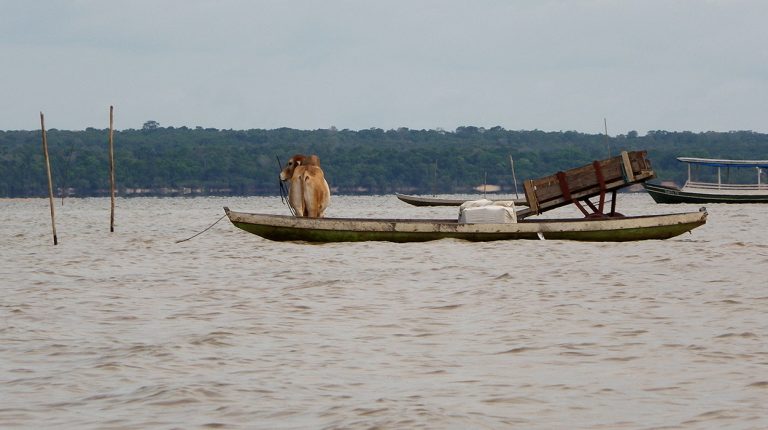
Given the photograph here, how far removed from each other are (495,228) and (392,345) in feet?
47.1

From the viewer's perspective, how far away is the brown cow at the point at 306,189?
2852 centimetres

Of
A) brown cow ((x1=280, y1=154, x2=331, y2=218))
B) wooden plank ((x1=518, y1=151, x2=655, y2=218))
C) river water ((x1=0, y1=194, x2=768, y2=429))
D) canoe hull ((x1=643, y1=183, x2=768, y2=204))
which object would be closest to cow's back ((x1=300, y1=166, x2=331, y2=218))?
brown cow ((x1=280, y1=154, x2=331, y2=218))

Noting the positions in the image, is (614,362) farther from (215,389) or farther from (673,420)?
(215,389)

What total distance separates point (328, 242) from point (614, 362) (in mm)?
16983

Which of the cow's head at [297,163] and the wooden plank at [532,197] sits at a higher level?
the cow's head at [297,163]

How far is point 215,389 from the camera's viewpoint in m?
8.84

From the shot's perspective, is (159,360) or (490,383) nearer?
(490,383)

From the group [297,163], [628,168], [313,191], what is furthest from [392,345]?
[297,163]

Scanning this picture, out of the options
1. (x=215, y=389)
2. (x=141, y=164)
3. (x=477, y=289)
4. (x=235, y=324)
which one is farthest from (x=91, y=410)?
(x=141, y=164)

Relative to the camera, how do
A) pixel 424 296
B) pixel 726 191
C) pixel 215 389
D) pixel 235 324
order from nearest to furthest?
pixel 215 389 < pixel 235 324 < pixel 424 296 < pixel 726 191

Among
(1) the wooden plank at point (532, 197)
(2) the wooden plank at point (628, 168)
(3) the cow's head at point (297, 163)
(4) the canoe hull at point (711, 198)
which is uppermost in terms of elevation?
(3) the cow's head at point (297, 163)

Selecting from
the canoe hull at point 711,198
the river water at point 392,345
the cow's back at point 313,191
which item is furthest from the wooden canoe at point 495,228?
the canoe hull at point 711,198

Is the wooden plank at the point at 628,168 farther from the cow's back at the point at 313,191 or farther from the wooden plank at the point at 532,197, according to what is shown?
the cow's back at the point at 313,191

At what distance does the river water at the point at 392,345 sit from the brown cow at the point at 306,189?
238 inches
